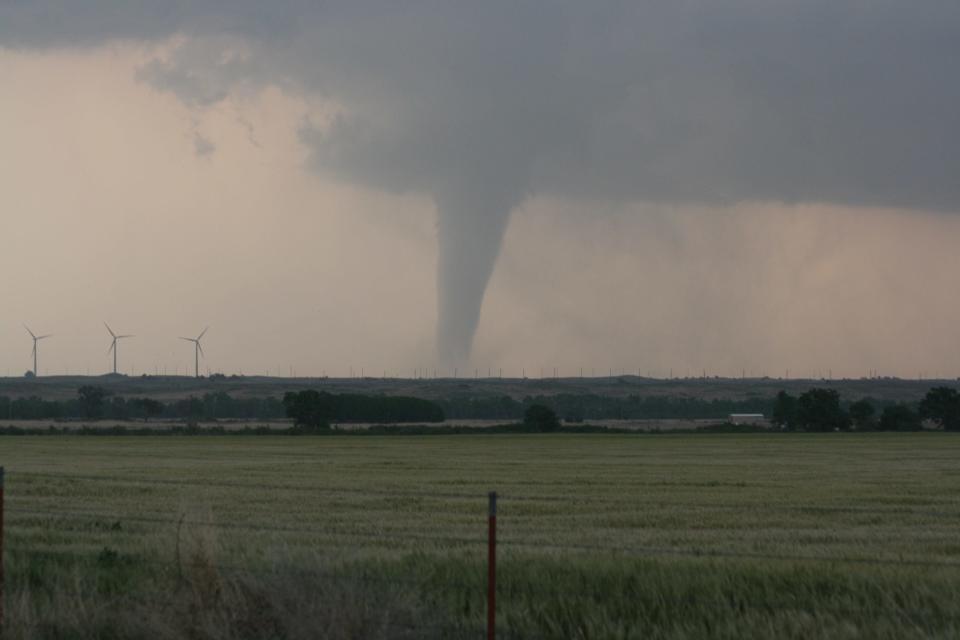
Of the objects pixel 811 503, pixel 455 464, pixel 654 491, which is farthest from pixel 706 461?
pixel 811 503

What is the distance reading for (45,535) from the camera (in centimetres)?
2072

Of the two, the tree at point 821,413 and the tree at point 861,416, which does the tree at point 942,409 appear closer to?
the tree at point 861,416

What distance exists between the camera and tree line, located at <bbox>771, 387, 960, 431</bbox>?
11875 cm

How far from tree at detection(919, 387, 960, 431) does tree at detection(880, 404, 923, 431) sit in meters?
3.01

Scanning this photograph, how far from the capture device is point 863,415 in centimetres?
12006

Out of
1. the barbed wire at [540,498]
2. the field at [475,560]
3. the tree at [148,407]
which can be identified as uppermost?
the tree at [148,407]

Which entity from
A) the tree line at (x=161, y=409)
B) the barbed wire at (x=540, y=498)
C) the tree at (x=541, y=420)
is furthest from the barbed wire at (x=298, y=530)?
the tree line at (x=161, y=409)

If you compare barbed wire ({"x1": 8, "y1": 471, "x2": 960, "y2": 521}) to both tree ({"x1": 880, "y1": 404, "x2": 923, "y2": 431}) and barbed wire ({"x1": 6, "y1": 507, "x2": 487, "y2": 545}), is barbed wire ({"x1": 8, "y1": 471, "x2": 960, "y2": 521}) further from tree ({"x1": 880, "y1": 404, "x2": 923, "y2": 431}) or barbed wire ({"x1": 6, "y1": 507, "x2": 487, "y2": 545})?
tree ({"x1": 880, "y1": 404, "x2": 923, "y2": 431})

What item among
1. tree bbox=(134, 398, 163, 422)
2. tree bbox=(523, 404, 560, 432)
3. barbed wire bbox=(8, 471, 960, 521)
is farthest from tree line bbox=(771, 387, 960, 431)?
tree bbox=(134, 398, 163, 422)

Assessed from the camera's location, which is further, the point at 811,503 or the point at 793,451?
the point at 793,451

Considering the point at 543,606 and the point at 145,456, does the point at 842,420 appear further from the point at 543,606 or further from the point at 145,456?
the point at 543,606

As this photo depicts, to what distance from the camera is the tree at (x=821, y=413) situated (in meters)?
119

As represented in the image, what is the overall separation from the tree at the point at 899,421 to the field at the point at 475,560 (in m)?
83.4

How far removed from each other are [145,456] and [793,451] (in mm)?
33624
